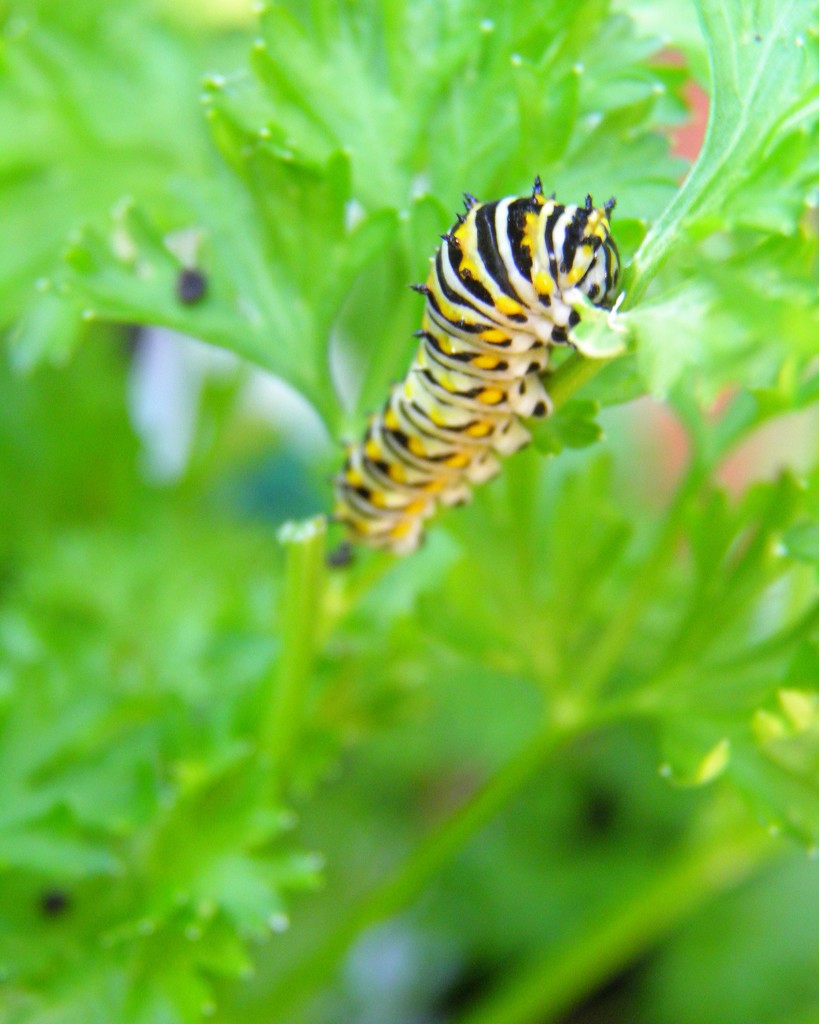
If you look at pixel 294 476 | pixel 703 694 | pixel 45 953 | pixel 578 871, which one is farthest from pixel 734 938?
pixel 294 476

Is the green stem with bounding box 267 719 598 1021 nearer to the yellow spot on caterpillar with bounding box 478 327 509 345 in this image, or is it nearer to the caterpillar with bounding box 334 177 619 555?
the caterpillar with bounding box 334 177 619 555

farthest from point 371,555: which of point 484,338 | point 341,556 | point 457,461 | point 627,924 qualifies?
point 627,924

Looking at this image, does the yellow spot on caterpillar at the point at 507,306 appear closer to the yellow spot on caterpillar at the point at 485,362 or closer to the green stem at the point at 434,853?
the yellow spot on caterpillar at the point at 485,362

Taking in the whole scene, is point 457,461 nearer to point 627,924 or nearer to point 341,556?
point 341,556

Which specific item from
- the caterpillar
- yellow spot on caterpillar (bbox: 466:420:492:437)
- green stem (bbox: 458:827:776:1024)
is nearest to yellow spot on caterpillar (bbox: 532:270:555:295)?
the caterpillar

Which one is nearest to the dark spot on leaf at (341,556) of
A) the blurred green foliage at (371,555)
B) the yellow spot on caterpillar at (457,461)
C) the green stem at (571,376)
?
the blurred green foliage at (371,555)

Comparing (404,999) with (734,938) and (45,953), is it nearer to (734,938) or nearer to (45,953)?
(734,938)
